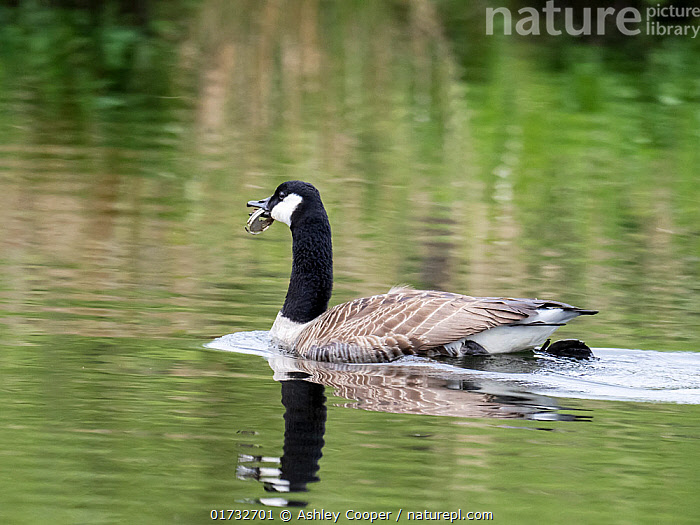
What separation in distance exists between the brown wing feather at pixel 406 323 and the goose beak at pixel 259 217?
5.88 ft

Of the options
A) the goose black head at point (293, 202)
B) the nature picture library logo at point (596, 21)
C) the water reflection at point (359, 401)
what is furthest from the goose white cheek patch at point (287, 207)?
the nature picture library logo at point (596, 21)

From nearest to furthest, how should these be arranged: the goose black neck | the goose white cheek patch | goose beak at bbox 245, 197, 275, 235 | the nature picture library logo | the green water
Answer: the green water → the goose black neck → the goose white cheek patch → goose beak at bbox 245, 197, 275, 235 → the nature picture library logo

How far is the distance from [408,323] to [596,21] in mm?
33000

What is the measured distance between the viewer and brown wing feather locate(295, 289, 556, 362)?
10609mm

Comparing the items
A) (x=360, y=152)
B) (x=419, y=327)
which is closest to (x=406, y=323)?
(x=419, y=327)

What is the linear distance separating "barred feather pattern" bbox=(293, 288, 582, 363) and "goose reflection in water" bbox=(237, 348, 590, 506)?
0.51 ft

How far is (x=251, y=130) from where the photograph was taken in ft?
81.1

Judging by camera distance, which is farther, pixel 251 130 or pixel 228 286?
pixel 251 130

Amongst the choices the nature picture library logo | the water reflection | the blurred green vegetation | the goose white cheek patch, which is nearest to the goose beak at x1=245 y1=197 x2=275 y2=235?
the goose white cheek patch

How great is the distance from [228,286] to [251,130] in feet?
38.5

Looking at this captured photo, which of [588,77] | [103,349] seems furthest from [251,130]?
[103,349]

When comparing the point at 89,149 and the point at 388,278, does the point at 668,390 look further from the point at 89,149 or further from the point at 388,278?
the point at 89,149

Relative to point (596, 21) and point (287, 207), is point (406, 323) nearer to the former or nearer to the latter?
point (287, 207)

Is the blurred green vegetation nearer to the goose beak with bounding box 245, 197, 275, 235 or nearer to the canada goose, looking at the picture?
the goose beak with bounding box 245, 197, 275, 235
